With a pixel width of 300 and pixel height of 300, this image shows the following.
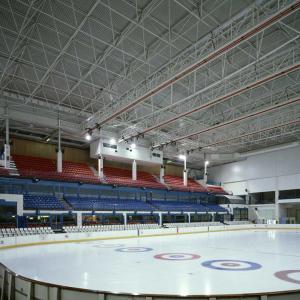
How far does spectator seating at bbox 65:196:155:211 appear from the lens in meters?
25.0

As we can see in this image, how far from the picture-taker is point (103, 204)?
2644 cm

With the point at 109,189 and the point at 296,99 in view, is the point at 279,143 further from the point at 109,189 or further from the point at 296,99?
the point at 109,189

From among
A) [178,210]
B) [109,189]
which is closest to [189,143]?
[178,210]

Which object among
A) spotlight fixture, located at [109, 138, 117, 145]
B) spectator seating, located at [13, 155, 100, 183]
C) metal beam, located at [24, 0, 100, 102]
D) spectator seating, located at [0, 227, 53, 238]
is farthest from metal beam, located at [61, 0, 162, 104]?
spotlight fixture, located at [109, 138, 117, 145]

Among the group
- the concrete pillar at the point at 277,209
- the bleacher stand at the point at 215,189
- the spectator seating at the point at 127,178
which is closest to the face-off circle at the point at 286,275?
the spectator seating at the point at 127,178

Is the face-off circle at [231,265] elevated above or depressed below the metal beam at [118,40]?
below

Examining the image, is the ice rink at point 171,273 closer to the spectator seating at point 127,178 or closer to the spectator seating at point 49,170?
the spectator seating at point 49,170

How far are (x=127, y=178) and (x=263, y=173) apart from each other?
18.1 metres

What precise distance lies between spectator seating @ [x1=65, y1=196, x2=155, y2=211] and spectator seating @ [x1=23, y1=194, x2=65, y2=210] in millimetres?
1488

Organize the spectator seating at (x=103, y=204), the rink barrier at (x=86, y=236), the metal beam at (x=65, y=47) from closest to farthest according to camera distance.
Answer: the metal beam at (x=65, y=47)
the rink barrier at (x=86, y=236)
the spectator seating at (x=103, y=204)

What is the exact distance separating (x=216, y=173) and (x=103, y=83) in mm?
29204

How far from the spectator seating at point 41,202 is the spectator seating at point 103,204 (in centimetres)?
149

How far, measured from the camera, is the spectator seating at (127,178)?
3041cm

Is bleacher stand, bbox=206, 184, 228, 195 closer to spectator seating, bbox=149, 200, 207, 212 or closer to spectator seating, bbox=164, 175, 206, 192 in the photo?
spectator seating, bbox=164, 175, 206, 192
